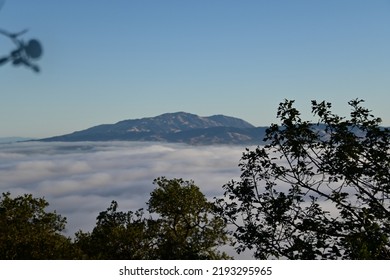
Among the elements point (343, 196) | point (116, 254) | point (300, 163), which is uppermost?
point (300, 163)

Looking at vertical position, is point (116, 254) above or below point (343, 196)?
below

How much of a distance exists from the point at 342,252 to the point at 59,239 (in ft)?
45.1

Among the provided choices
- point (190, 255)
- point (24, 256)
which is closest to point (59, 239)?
point (24, 256)

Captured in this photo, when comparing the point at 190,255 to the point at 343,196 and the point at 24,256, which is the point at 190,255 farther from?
the point at 24,256

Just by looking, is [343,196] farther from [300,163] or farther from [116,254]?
[116,254]

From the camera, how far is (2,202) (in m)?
18.9

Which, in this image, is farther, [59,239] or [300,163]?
[59,239]

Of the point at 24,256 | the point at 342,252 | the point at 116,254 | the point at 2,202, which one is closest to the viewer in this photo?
the point at 342,252

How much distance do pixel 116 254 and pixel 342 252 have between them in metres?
14.0

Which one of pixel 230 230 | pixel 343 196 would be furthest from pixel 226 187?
pixel 343 196
